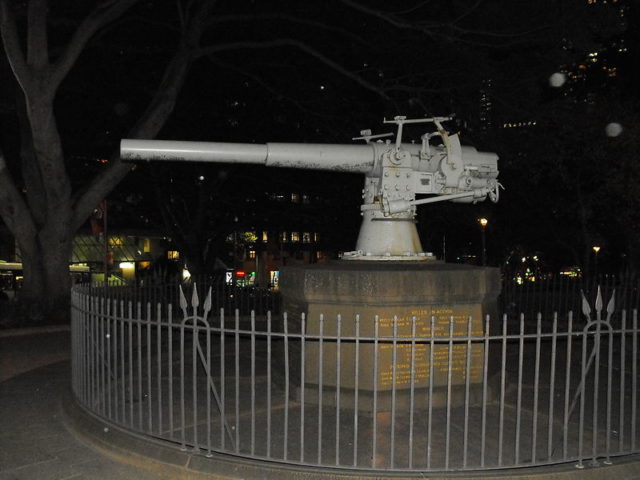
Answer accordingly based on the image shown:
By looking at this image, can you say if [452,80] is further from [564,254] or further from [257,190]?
[564,254]

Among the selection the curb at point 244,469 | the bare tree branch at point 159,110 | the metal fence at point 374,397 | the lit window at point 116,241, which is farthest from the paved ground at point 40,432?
the lit window at point 116,241

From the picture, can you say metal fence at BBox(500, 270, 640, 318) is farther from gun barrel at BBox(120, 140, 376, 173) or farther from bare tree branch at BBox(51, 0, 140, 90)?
bare tree branch at BBox(51, 0, 140, 90)

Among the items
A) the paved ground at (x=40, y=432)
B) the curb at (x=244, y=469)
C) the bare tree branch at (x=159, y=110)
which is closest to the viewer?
the curb at (x=244, y=469)

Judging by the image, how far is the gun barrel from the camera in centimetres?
691

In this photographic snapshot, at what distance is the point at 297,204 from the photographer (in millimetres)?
24828

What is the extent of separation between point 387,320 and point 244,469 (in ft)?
7.18

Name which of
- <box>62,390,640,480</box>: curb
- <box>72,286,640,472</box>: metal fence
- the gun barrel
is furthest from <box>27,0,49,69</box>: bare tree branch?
<box>62,390,640,480</box>: curb

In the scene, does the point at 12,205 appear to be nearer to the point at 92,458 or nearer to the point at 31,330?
the point at 31,330

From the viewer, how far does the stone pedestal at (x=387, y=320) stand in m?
6.24

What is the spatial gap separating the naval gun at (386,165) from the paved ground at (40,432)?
302cm

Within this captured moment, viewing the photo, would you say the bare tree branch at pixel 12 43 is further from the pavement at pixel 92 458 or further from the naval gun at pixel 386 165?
the pavement at pixel 92 458

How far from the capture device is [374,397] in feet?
15.3

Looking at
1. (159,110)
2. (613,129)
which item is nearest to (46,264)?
(159,110)

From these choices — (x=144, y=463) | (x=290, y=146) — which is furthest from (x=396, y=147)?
(x=144, y=463)
